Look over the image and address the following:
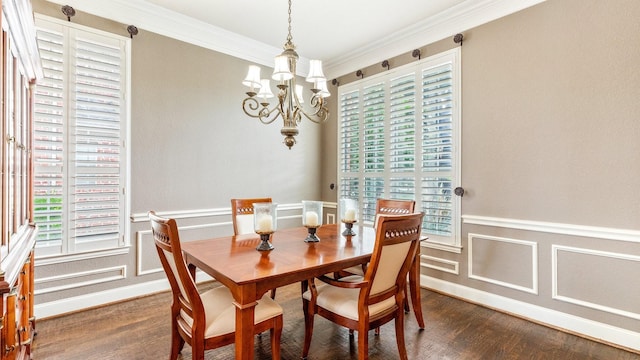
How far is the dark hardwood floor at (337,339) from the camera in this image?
82.9 inches

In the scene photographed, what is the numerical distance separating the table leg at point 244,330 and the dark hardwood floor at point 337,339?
0.70m

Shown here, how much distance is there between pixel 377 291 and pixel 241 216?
1.49m

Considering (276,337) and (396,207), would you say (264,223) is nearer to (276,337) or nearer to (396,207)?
(276,337)

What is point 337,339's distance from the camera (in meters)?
2.30

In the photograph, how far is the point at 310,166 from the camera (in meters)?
4.60

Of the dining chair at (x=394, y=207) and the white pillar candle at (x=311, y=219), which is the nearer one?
the white pillar candle at (x=311, y=219)

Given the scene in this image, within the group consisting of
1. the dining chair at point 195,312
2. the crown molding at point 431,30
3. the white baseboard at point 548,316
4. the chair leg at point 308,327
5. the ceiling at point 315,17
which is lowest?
the white baseboard at point 548,316

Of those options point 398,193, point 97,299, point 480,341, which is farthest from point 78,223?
point 480,341

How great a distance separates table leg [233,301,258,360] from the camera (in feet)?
4.76

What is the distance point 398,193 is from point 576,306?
1858 mm

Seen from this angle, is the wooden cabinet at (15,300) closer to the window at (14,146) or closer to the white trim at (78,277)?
the window at (14,146)

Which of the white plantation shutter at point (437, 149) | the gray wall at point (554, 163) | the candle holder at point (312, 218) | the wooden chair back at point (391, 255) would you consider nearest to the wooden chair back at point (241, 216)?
the candle holder at point (312, 218)

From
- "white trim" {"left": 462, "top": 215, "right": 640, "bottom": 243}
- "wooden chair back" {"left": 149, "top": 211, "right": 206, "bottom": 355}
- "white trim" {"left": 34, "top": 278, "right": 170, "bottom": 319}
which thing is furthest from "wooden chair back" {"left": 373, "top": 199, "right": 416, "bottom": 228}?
"white trim" {"left": 34, "top": 278, "right": 170, "bottom": 319}

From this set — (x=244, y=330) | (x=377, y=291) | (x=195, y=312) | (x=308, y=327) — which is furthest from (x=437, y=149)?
(x=195, y=312)
